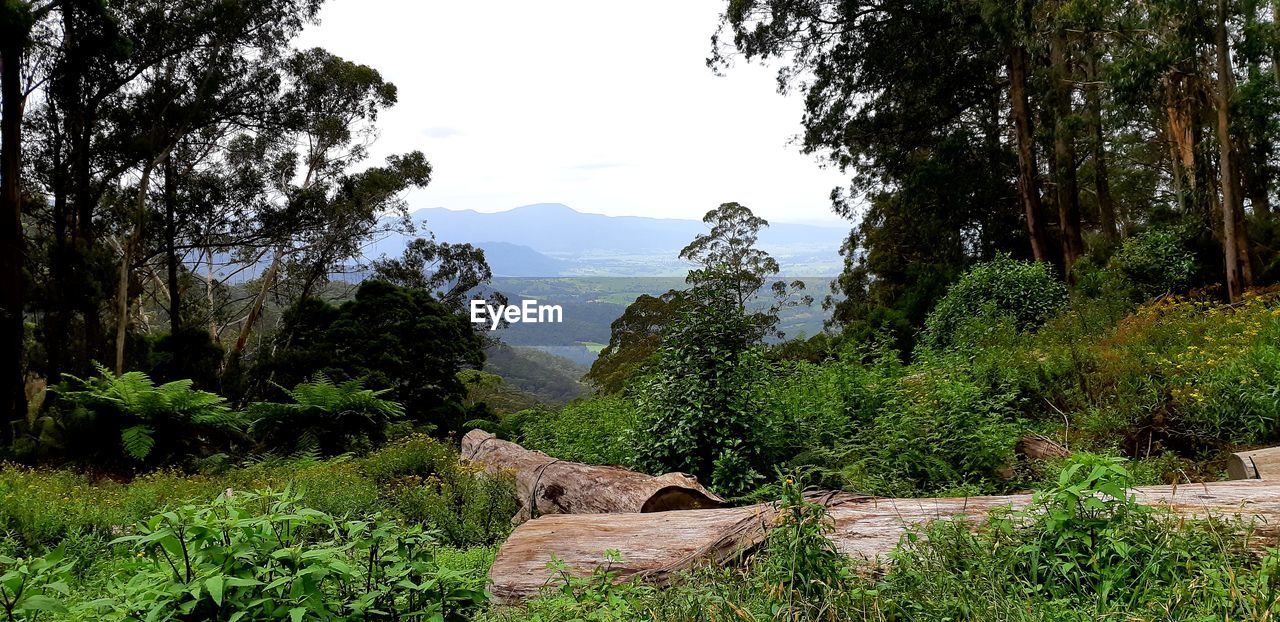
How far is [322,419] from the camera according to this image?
1088 centimetres

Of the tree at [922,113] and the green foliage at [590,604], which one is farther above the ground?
the tree at [922,113]

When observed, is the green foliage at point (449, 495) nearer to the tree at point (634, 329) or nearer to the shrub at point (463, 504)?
the shrub at point (463, 504)

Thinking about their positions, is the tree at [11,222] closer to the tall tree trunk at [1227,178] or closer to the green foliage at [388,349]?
the green foliage at [388,349]

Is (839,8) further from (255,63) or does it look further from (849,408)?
(255,63)

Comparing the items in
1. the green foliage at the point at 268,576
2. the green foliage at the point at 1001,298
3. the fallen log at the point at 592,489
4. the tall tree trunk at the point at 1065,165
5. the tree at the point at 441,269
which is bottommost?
the fallen log at the point at 592,489

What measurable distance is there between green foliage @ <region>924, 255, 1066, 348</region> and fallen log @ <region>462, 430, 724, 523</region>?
27.6 feet

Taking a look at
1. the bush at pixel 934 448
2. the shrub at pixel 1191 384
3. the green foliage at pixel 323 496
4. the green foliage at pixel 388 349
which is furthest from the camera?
the green foliage at pixel 388 349

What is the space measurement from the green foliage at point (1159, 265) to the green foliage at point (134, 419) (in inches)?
584

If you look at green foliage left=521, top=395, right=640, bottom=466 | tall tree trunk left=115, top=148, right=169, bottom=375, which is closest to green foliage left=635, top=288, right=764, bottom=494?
green foliage left=521, top=395, right=640, bottom=466

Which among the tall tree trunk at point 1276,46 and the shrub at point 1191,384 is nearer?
the shrub at point 1191,384

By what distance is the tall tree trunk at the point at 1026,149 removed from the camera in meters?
15.6

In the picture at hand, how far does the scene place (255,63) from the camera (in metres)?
18.9

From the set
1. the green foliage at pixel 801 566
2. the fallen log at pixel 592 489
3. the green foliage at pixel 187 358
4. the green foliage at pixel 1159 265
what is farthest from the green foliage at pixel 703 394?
the green foliage at pixel 187 358

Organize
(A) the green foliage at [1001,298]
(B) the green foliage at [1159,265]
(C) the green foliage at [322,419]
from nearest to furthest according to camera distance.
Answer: (C) the green foliage at [322,419]
(B) the green foliage at [1159,265]
(A) the green foliage at [1001,298]
